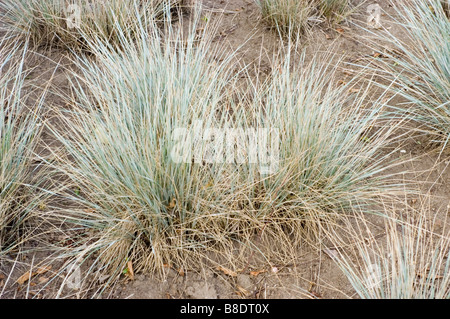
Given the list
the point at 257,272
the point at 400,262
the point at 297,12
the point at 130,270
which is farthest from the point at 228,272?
the point at 297,12

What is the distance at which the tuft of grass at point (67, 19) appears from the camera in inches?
137

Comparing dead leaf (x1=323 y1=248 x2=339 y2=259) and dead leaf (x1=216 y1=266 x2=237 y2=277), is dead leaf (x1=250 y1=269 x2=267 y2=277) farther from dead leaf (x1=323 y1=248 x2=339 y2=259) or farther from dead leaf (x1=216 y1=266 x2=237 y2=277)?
dead leaf (x1=323 y1=248 x2=339 y2=259)

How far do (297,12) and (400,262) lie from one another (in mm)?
2349

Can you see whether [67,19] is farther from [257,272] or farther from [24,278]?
[257,272]

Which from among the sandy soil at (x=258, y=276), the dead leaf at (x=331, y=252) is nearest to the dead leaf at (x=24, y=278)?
the sandy soil at (x=258, y=276)

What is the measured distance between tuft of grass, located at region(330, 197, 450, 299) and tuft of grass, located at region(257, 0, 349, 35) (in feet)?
5.81

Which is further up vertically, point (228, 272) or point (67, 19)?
point (67, 19)

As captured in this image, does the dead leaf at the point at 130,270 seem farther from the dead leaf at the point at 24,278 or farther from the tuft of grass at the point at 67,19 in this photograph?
the tuft of grass at the point at 67,19

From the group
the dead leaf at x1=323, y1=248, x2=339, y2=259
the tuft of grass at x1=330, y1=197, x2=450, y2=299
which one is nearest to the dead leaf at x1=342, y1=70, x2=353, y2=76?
the tuft of grass at x1=330, y1=197, x2=450, y2=299

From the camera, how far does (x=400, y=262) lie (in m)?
1.98

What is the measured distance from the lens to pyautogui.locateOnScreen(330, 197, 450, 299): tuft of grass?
6.47 feet
